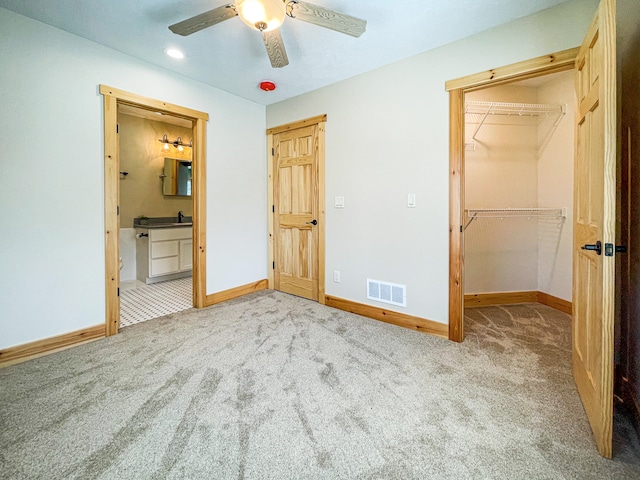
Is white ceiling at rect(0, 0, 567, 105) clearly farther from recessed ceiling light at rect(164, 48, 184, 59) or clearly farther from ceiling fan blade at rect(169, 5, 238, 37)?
ceiling fan blade at rect(169, 5, 238, 37)

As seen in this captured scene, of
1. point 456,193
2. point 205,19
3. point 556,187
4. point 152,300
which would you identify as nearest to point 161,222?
point 152,300

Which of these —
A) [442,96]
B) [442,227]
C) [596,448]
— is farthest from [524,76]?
[596,448]

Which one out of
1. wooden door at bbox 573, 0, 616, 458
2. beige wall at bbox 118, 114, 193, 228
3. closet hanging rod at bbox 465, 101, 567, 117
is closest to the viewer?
wooden door at bbox 573, 0, 616, 458

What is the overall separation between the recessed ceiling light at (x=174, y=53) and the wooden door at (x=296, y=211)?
1378mm

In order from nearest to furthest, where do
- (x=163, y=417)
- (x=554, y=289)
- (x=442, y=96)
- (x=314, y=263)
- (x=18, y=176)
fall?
1. (x=163, y=417)
2. (x=18, y=176)
3. (x=442, y=96)
4. (x=554, y=289)
5. (x=314, y=263)

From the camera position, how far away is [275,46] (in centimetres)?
189

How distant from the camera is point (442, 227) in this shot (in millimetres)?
2377

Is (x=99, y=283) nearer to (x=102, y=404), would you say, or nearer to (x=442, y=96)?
(x=102, y=404)

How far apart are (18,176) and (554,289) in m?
5.07

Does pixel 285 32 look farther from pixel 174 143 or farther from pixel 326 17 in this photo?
pixel 174 143

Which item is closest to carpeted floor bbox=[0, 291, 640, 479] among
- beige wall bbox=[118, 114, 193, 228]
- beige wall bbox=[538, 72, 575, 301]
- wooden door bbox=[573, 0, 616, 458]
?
wooden door bbox=[573, 0, 616, 458]

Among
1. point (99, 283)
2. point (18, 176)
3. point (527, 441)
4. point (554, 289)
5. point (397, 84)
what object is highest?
point (397, 84)

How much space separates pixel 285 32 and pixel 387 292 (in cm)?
240

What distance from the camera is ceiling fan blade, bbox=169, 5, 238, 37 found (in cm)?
165
